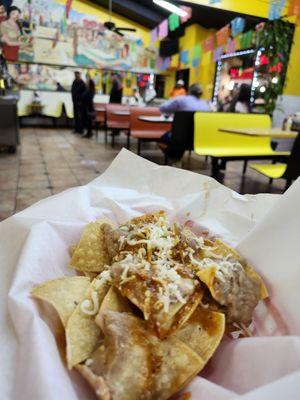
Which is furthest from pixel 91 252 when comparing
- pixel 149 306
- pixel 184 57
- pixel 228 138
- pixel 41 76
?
pixel 184 57

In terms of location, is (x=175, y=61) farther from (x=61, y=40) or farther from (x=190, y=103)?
(x=190, y=103)

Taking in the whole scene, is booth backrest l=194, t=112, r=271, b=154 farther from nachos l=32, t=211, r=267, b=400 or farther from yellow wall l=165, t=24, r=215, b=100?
yellow wall l=165, t=24, r=215, b=100

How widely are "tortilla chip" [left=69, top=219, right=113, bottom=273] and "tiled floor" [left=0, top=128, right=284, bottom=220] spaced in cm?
193

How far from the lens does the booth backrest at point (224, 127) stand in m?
4.20

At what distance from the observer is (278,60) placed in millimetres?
6699

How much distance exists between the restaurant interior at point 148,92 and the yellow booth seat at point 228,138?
1cm

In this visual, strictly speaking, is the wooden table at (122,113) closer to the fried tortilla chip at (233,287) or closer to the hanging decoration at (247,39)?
the hanging decoration at (247,39)

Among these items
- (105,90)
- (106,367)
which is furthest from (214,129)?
(105,90)

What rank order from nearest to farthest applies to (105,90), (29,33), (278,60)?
(278,60) → (29,33) → (105,90)

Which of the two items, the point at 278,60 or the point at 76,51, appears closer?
the point at 278,60

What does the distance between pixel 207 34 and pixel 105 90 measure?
415 centimetres

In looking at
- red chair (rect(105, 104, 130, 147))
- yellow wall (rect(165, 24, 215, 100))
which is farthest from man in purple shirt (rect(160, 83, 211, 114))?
yellow wall (rect(165, 24, 215, 100))

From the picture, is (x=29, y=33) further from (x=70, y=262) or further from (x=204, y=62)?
(x=70, y=262)

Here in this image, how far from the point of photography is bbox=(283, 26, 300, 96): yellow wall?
6.63 meters
